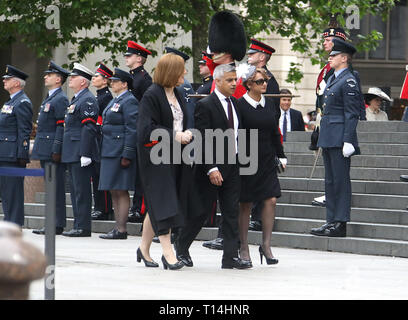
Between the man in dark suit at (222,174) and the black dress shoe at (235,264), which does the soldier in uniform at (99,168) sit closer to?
the man in dark suit at (222,174)

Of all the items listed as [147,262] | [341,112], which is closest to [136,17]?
[341,112]

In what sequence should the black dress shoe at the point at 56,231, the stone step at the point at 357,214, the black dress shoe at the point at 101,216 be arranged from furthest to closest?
1. the black dress shoe at the point at 101,216
2. the black dress shoe at the point at 56,231
3. the stone step at the point at 357,214

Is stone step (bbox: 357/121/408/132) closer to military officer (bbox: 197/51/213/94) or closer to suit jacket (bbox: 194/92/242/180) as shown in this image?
military officer (bbox: 197/51/213/94)

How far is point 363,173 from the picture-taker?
14289 millimetres

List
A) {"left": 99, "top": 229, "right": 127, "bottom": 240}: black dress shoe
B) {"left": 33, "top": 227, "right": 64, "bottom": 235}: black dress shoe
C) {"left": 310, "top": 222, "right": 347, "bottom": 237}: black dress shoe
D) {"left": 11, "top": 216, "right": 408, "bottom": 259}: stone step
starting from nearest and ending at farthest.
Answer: {"left": 11, "top": 216, "right": 408, "bottom": 259}: stone step → {"left": 310, "top": 222, "right": 347, "bottom": 237}: black dress shoe → {"left": 99, "top": 229, "right": 127, "bottom": 240}: black dress shoe → {"left": 33, "top": 227, "right": 64, "bottom": 235}: black dress shoe

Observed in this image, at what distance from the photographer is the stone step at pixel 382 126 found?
15937mm

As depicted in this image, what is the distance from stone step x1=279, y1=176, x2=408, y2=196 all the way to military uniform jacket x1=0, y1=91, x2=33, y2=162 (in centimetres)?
332

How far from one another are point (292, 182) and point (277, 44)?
2080 cm

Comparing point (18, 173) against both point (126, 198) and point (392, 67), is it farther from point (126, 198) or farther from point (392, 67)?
point (392, 67)

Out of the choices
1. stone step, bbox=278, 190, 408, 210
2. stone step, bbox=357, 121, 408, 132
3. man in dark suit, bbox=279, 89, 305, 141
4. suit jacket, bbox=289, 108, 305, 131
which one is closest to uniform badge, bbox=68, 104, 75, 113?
stone step, bbox=278, 190, 408, 210

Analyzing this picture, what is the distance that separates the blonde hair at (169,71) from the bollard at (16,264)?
5.13 metres

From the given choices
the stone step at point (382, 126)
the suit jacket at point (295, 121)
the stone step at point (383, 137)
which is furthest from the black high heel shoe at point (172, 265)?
the suit jacket at point (295, 121)

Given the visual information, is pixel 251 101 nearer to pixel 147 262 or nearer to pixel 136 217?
pixel 147 262

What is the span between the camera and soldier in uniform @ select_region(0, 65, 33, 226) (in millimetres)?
12961
